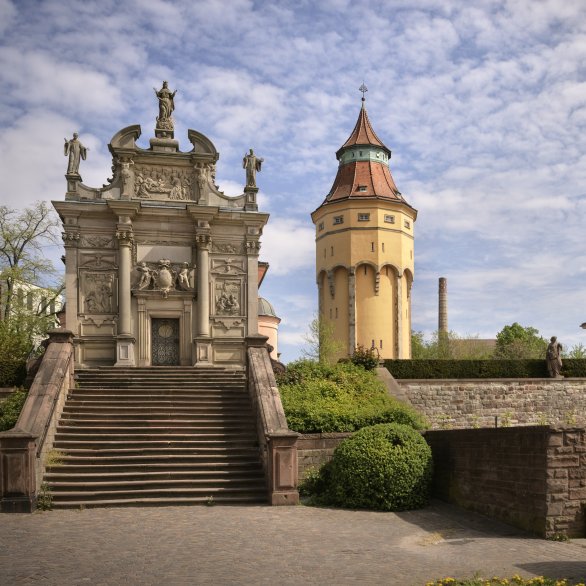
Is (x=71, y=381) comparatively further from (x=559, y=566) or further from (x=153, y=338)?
(x=559, y=566)

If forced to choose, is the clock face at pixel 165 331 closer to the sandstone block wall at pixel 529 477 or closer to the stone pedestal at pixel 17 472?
the stone pedestal at pixel 17 472

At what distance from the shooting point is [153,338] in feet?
74.8

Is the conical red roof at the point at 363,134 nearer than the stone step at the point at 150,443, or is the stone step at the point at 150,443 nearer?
the stone step at the point at 150,443

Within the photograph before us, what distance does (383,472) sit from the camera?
41.3 ft

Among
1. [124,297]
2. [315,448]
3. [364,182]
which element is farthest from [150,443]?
[364,182]

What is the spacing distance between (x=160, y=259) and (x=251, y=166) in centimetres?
452

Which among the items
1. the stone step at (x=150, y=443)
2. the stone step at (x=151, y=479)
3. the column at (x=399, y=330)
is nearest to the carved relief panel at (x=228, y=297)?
the stone step at (x=150, y=443)

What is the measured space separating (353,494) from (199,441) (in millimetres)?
3812

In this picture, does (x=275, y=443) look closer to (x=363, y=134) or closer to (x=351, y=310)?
(x=351, y=310)

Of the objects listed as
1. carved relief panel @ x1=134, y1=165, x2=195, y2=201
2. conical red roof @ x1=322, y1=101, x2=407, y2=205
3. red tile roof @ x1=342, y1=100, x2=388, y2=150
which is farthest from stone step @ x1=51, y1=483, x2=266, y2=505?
red tile roof @ x1=342, y1=100, x2=388, y2=150

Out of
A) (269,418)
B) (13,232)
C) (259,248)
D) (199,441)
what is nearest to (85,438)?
(199,441)

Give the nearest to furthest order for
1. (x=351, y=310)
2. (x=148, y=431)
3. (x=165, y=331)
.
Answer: (x=148, y=431) < (x=165, y=331) < (x=351, y=310)

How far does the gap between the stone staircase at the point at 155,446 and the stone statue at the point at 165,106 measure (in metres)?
9.55

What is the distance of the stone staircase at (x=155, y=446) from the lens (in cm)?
1295
